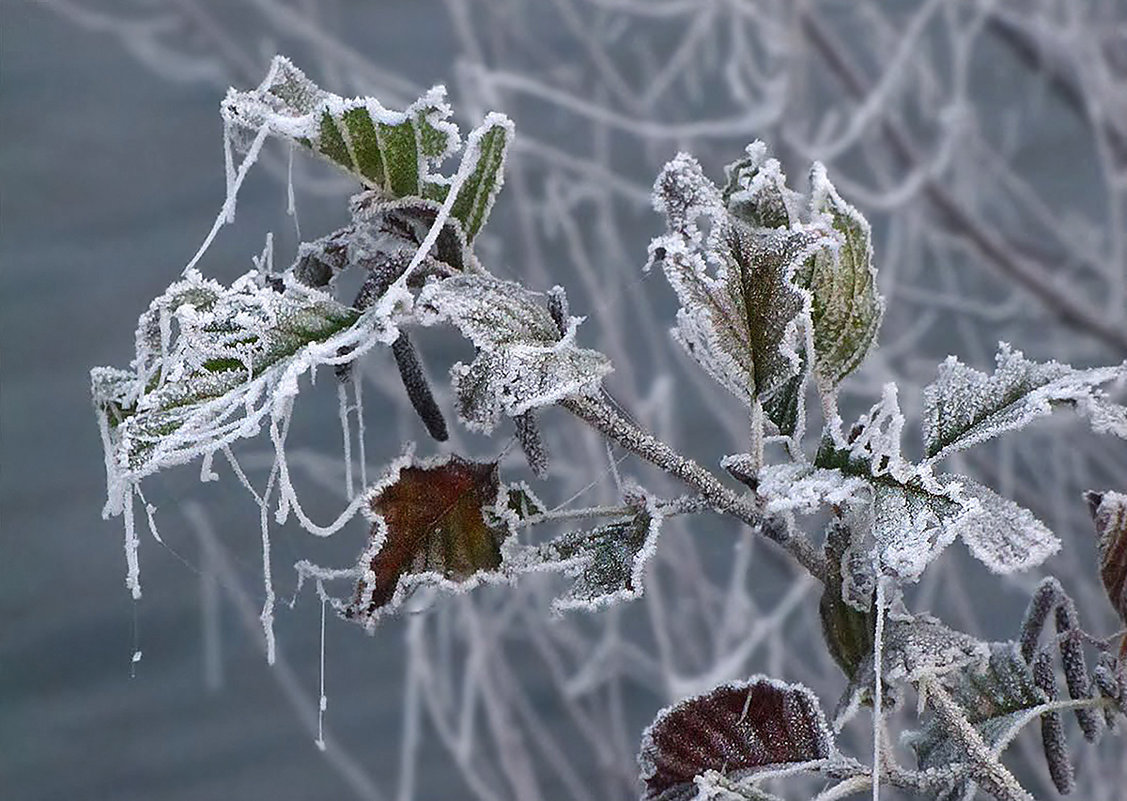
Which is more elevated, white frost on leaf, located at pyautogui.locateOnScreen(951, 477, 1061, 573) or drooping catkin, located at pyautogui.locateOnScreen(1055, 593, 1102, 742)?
white frost on leaf, located at pyautogui.locateOnScreen(951, 477, 1061, 573)

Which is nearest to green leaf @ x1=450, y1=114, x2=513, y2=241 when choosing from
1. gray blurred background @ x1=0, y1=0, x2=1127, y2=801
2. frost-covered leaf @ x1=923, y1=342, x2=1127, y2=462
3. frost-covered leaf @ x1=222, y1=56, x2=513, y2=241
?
frost-covered leaf @ x1=222, y1=56, x2=513, y2=241

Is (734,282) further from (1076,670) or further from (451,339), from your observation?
(451,339)

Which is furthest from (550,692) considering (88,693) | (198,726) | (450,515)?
(450,515)

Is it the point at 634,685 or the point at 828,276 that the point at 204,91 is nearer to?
the point at 634,685

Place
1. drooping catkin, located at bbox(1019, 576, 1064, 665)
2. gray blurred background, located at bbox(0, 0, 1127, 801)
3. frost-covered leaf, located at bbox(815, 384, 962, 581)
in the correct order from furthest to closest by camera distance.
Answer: gray blurred background, located at bbox(0, 0, 1127, 801), drooping catkin, located at bbox(1019, 576, 1064, 665), frost-covered leaf, located at bbox(815, 384, 962, 581)

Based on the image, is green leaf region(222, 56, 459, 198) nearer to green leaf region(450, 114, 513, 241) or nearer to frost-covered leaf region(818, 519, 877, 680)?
green leaf region(450, 114, 513, 241)

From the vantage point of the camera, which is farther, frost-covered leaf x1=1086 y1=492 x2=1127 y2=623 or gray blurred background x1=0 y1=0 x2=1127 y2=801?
gray blurred background x1=0 y1=0 x2=1127 y2=801

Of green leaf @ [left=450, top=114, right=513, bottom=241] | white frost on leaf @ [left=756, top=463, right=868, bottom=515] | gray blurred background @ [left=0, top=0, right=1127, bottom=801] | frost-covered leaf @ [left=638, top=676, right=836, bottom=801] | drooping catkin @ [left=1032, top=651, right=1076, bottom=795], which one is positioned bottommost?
drooping catkin @ [left=1032, top=651, right=1076, bottom=795]

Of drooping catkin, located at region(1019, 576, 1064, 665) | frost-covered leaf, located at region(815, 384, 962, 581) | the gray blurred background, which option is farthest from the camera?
the gray blurred background
